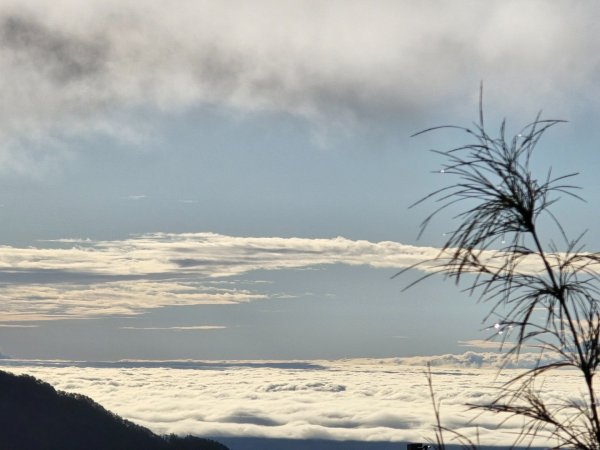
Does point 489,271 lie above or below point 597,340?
above

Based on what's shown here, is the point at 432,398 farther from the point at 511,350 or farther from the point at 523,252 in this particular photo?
the point at 523,252

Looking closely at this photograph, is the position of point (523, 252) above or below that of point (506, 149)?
below

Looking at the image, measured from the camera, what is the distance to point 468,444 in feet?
43.4

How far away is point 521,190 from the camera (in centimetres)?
1264

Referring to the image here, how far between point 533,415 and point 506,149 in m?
Result: 3.51

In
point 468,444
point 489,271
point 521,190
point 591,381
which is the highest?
point 521,190

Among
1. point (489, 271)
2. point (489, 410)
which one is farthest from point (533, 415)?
point (489, 271)

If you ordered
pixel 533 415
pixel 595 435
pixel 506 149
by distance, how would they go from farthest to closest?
pixel 506 149 → pixel 533 415 → pixel 595 435

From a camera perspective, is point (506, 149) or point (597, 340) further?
point (506, 149)

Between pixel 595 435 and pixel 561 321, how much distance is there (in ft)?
4.60

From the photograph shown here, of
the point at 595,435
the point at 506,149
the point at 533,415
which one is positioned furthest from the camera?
the point at 506,149

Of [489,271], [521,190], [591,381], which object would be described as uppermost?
[521,190]

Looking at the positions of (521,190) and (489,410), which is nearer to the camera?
(489,410)

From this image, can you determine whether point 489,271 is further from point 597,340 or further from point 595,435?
point 595,435
